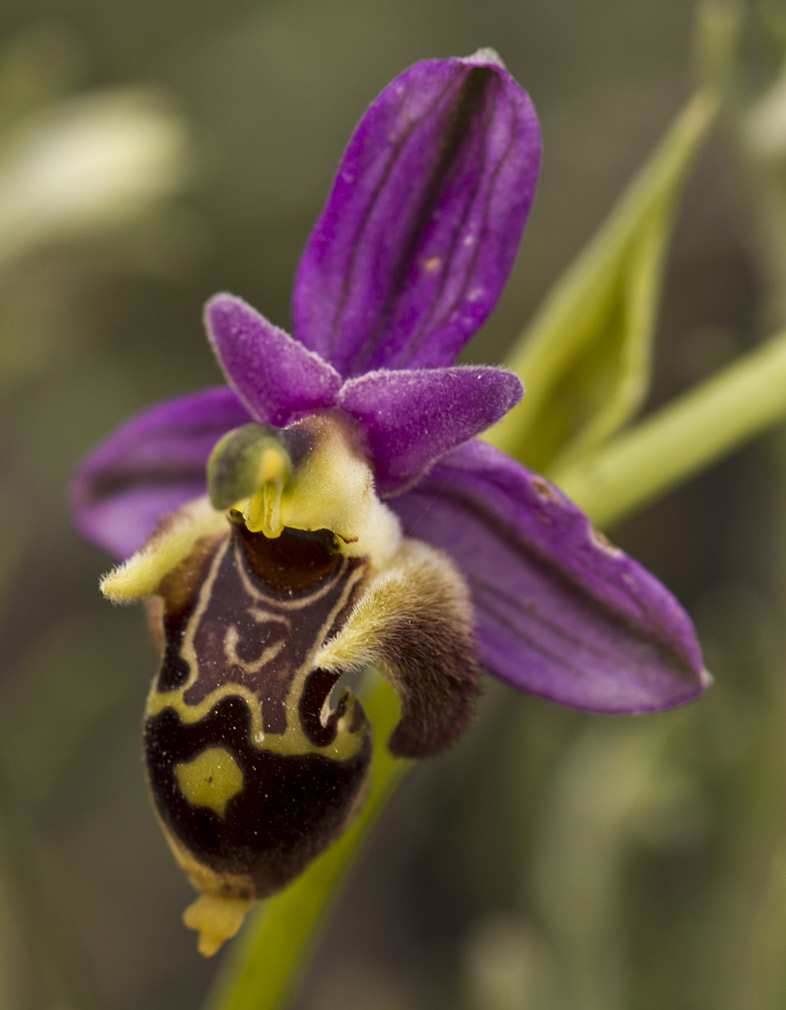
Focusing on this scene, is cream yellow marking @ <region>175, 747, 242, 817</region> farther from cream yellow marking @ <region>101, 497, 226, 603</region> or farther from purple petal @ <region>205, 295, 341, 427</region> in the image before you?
purple petal @ <region>205, 295, 341, 427</region>

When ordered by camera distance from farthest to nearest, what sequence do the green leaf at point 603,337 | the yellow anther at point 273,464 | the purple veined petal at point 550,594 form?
the green leaf at point 603,337
the purple veined petal at point 550,594
the yellow anther at point 273,464

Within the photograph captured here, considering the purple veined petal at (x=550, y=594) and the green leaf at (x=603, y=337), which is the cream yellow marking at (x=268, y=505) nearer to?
the purple veined petal at (x=550, y=594)

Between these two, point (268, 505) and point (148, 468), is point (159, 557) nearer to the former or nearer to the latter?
point (268, 505)

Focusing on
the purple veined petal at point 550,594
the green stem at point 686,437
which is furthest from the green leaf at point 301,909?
the green stem at point 686,437

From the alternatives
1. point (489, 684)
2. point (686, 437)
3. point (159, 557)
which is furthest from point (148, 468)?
point (489, 684)

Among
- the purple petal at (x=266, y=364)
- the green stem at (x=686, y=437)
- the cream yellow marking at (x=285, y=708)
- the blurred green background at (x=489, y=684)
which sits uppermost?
the green stem at (x=686, y=437)

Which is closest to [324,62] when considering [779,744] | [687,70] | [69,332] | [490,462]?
[687,70]
